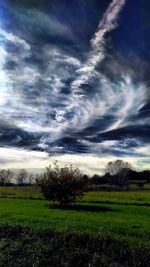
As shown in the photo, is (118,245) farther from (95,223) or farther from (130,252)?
(95,223)

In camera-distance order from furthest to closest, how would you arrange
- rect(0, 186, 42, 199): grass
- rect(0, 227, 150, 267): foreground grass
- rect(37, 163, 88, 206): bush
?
rect(0, 186, 42, 199): grass < rect(37, 163, 88, 206): bush < rect(0, 227, 150, 267): foreground grass

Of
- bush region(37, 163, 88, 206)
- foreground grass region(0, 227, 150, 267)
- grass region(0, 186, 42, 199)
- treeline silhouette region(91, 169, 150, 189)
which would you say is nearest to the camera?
foreground grass region(0, 227, 150, 267)

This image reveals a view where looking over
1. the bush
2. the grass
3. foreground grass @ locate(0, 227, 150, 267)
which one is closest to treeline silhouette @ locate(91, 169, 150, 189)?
the grass

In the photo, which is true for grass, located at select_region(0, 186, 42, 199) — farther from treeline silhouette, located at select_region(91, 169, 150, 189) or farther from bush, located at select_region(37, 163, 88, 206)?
treeline silhouette, located at select_region(91, 169, 150, 189)

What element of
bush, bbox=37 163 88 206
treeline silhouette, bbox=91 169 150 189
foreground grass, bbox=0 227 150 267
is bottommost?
foreground grass, bbox=0 227 150 267

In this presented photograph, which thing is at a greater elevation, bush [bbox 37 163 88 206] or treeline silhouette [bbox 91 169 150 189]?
treeline silhouette [bbox 91 169 150 189]

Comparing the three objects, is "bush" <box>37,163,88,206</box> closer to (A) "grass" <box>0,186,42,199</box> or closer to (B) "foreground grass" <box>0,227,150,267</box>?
(A) "grass" <box>0,186,42,199</box>

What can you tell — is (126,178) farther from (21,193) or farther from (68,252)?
(68,252)

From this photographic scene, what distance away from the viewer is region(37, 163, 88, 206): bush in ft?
165

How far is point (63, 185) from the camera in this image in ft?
166

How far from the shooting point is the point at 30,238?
70.8 feet

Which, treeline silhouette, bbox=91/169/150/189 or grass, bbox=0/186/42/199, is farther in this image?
treeline silhouette, bbox=91/169/150/189

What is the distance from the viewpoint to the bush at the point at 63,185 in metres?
50.2

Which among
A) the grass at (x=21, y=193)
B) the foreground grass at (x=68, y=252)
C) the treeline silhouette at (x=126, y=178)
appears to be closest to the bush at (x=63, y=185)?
the grass at (x=21, y=193)
